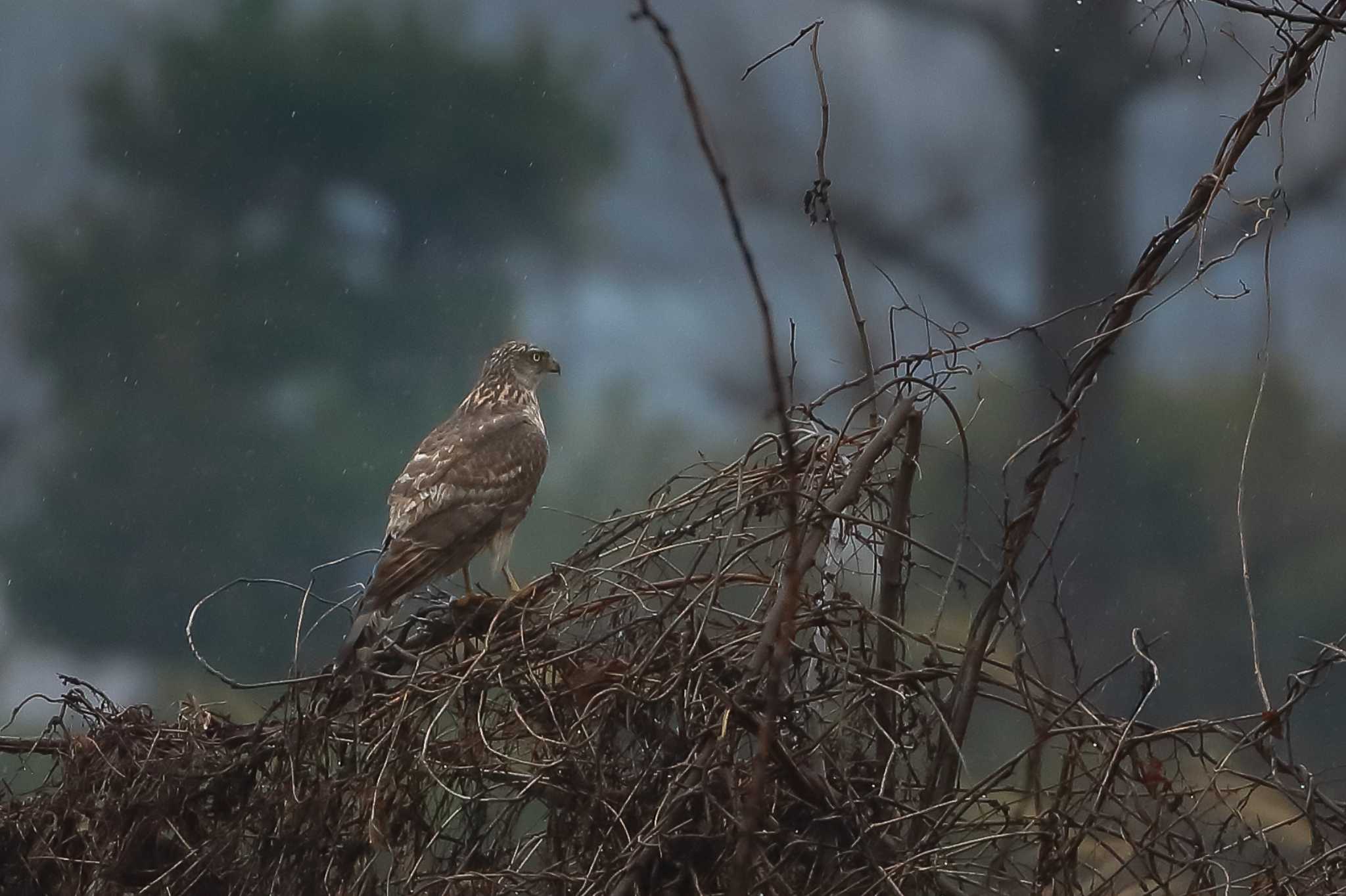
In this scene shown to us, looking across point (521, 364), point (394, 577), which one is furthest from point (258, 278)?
point (394, 577)

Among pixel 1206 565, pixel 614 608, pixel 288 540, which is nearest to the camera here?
pixel 614 608

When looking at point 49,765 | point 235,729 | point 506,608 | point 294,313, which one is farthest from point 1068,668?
point 294,313

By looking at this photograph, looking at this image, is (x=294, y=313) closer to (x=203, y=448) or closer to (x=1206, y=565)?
(x=203, y=448)

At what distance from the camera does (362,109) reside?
3.83m

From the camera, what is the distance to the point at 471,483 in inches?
132

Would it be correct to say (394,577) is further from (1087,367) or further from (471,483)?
(1087,367)

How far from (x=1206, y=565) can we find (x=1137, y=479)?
0.24 m

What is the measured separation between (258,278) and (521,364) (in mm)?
722

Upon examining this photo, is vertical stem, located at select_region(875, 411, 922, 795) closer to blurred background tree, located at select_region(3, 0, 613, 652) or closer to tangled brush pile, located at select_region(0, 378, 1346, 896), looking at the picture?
tangled brush pile, located at select_region(0, 378, 1346, 896)

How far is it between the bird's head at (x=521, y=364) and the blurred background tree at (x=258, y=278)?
0.15 meters

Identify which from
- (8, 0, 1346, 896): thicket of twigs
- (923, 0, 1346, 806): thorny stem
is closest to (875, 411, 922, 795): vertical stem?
(8, 0, 1346, 896): thicket of twigs

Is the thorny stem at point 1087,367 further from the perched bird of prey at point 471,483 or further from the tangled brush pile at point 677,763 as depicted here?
the perched bird of prey at point 471,483

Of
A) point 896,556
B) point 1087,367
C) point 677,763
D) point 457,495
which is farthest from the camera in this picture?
point 457,495

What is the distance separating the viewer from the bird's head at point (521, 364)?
3814mm
